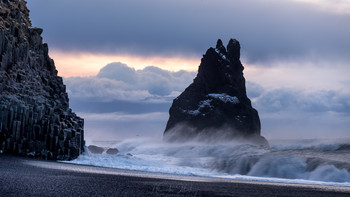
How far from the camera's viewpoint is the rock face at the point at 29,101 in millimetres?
36219

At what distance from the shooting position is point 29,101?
38.8m

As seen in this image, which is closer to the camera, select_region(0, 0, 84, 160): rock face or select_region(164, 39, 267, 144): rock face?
select_region(0, 0, 84, 160): rock face

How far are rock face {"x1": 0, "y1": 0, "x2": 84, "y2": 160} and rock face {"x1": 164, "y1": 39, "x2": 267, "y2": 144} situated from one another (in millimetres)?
75081

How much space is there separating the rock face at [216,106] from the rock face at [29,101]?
75081 mm

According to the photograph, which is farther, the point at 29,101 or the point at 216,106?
the point at 216,106

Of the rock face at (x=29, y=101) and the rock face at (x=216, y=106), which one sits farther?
the rock face at (x=216, y=106)

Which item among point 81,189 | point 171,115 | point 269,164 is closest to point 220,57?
point 171,115

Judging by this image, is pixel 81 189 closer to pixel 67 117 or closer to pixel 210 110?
pixel 67 117

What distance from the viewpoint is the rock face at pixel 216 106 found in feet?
391

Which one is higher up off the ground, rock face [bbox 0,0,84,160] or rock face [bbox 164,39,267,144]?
rock face [bbox 164,39,267,144]

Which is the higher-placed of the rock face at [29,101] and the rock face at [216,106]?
the rock face at [216,106]

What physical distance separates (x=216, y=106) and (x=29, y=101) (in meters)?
87.0

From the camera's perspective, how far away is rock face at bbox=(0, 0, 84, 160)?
3622 centimetres

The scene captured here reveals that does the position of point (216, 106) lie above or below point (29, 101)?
above
